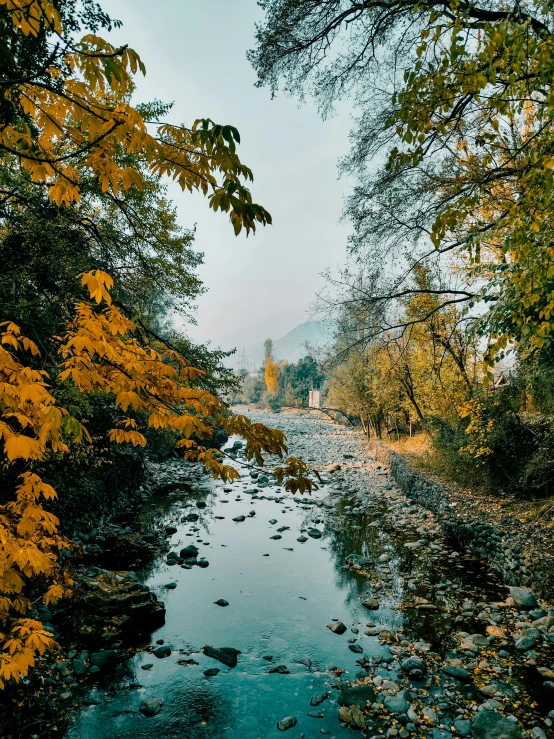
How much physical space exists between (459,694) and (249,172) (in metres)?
6.02

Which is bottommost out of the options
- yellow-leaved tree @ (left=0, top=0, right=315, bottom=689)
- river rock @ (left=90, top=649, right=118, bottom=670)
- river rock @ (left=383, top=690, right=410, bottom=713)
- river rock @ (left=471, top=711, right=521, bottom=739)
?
river rock @ (left=90, top=649, right=118, bottom=670)

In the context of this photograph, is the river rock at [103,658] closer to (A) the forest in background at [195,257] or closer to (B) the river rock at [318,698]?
(A) the forest in background at [195,257]

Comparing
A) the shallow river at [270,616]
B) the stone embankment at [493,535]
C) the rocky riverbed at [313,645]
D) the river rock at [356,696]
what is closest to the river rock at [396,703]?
the rocky riverbed at [313,645]

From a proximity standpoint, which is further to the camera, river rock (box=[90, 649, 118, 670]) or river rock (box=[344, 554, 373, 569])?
river rock (box=[344, 554, 373, 569])

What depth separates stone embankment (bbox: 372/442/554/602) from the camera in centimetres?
680

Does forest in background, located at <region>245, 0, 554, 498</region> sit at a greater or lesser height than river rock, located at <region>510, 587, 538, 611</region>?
greater

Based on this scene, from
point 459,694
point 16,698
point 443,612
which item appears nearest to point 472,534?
point 443,612

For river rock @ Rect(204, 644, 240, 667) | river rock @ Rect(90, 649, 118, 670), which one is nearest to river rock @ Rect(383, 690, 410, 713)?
river rock @ Rect(204, 644, 240, 667)

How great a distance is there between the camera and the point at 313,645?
5.92 m

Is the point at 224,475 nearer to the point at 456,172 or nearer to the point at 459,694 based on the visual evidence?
the point at 459,694

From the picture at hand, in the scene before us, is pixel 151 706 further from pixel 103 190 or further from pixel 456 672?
pixel 103 190

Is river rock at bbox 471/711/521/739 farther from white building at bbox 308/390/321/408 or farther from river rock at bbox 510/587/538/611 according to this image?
white building at bbox 308/390/321/408

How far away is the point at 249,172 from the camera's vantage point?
2.35 meters

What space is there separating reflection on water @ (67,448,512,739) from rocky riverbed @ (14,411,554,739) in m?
0.02
